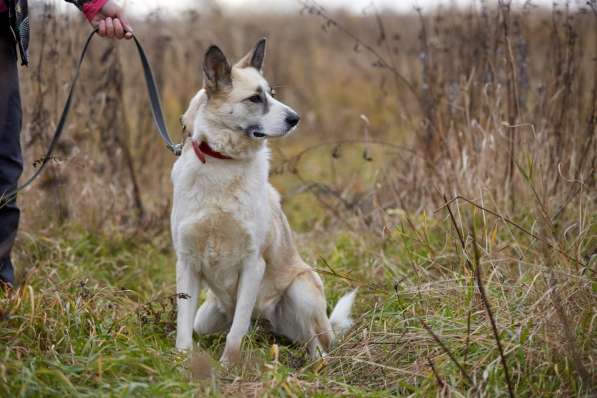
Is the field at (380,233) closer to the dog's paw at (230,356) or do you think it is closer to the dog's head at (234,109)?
the dog's paw at (230,356)

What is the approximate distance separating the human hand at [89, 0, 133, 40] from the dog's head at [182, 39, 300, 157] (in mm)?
408

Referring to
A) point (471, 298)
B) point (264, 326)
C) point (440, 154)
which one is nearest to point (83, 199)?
point (264, 326)

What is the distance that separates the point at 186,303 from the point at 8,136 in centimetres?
113

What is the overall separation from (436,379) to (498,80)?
117 inches

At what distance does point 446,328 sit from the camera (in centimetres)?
296

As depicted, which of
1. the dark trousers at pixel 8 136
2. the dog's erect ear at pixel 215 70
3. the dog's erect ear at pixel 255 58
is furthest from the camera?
the dog's erect ear at pixel 255 58

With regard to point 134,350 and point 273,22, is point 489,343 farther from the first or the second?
point 273,22

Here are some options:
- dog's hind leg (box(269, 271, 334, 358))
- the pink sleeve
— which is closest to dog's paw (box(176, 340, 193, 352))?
dog's hind leg (box(269, 271, 334, 358))

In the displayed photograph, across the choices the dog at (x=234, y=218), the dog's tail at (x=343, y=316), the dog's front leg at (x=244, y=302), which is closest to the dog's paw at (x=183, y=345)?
the dog at (x=234, y=218)

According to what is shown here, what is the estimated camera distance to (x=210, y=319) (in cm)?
382

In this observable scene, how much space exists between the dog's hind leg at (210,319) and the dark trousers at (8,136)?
1007 millimetres

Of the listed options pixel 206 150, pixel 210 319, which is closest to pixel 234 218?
pixel 206 150

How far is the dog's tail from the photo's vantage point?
370 centimetres

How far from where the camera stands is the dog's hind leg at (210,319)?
3.80 m
